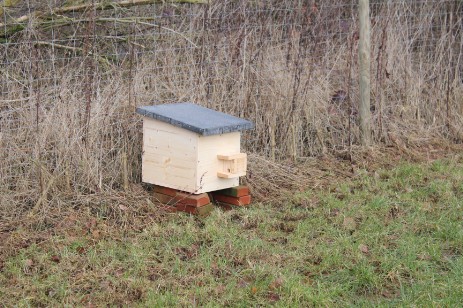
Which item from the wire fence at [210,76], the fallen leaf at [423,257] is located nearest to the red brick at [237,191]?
the wire fence at [210,76]

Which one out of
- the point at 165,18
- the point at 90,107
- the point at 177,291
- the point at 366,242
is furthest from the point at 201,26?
the point at 177,291

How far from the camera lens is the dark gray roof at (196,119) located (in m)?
5.83

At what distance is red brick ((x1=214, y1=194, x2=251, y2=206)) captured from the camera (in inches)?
246

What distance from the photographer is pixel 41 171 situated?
5977 mm

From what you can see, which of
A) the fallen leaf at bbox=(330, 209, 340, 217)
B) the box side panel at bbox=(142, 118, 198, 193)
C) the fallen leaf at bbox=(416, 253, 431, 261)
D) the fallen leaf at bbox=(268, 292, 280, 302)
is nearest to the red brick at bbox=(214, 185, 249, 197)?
the box side panel at bbox=(142, 118, 198, 193)

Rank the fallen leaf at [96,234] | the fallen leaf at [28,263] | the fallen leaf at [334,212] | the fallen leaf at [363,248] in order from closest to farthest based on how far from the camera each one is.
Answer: the fallen leaf at [28,263] < the fallen leaf at [363,248] < the fallen leaf at [96,234] < the fallen leaf at [334,212]

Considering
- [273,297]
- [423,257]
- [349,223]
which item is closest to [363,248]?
[423,257]

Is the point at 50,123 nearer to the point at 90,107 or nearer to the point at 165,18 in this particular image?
the point at 90,107

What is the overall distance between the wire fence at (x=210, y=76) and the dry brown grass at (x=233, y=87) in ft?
0.05

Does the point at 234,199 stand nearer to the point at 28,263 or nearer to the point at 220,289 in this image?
the point at 220,289

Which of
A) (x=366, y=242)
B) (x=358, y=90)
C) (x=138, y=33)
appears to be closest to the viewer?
(x=366, y=242)

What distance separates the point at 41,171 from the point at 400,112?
4280 millimetres

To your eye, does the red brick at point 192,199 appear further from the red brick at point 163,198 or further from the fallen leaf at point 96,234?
the fallen leaf at point 96,234

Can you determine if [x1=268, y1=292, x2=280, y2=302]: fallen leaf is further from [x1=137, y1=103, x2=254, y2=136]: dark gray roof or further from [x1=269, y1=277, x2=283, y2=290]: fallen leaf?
[x1=137, y1=103, x2=254, y2=136]: dark gray roof
